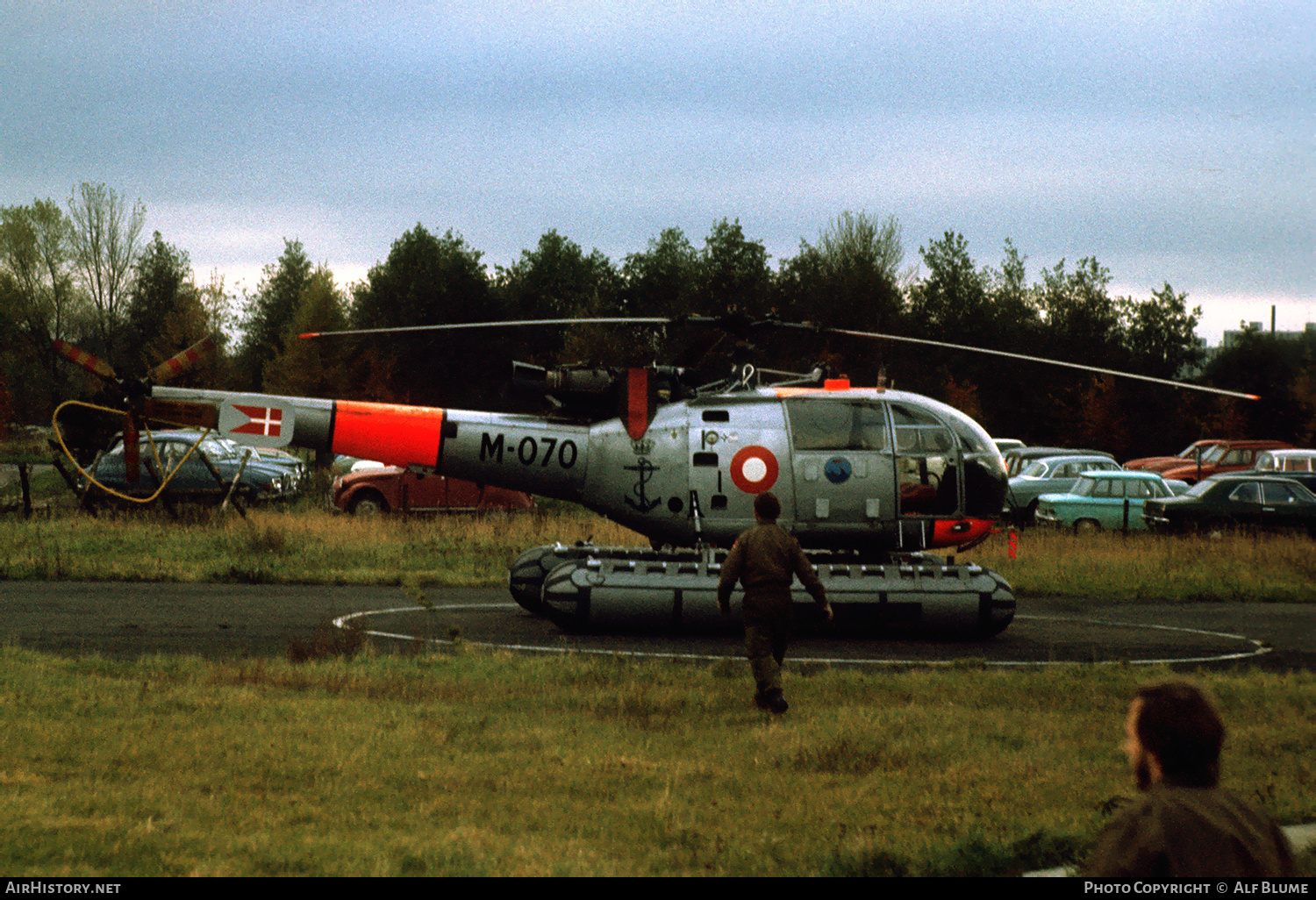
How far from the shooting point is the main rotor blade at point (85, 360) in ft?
51.1

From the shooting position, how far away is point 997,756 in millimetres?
7816

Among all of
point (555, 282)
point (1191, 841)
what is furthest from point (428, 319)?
point (1191, 841)

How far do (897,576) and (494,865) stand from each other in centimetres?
883

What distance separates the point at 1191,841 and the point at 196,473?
26928 millimetres

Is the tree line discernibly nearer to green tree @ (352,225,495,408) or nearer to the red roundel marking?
green tree @ (352,225,495,408)

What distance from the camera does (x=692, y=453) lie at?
1445 cm

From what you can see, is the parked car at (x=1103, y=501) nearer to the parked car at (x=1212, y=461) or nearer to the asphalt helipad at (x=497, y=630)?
the parked car at (x=1212, y=461)

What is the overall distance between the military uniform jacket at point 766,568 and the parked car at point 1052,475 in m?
22.1

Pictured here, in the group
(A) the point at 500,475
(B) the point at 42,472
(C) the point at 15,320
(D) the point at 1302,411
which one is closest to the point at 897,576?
(A) the point at 500,475

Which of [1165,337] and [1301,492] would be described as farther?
[1165,337]

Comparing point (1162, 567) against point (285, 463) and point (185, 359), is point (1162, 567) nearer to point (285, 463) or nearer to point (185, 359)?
point (185, 359)

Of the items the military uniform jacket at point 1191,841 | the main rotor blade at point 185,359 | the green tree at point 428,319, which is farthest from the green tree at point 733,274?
the military uniform jacket at point 1191,841

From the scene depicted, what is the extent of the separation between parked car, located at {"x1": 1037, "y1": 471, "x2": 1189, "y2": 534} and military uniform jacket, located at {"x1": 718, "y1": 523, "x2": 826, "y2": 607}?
1926 centimetres
